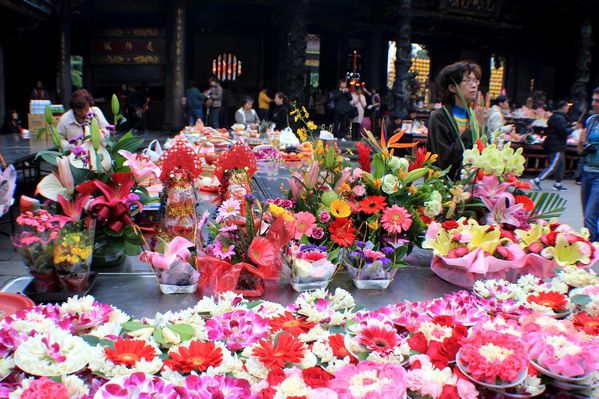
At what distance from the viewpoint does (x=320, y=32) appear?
1488cm

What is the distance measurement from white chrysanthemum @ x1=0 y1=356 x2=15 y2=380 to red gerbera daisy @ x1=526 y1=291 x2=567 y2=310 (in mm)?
1290

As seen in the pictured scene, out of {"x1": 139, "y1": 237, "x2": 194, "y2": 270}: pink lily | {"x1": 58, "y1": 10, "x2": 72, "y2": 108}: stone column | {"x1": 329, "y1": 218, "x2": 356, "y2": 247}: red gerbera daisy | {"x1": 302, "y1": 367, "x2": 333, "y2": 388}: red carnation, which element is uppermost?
{"x1": 58, "y1": 10, "x2": 72, "y2": 108}: stone column

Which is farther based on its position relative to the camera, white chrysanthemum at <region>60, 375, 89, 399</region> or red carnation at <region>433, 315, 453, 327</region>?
red carnation at <region>433, 315, 453, 327</region>

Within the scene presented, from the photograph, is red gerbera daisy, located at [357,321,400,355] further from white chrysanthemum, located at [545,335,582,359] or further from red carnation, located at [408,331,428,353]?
white chrysanthemum, located at [545,335,582,359]

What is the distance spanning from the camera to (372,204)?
6.24 feet

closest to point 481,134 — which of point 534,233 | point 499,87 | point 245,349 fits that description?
point 534,233

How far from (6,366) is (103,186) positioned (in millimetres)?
755

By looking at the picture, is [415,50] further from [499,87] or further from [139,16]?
[139,16]

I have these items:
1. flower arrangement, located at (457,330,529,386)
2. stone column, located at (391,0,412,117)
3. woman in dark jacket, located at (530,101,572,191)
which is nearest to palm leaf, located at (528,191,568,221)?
flower arrangement, located at (457,330,529,386)

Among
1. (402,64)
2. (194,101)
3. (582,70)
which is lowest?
(194,101)

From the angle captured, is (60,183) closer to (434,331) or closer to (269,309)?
(269,309)

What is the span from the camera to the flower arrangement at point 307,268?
1658 millimetres

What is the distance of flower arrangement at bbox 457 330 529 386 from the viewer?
1099 millimetres

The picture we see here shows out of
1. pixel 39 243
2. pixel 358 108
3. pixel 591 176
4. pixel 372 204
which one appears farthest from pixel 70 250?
pixel 358 108
